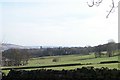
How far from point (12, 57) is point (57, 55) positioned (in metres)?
21.1

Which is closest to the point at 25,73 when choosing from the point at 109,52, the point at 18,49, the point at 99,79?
the point at 99,79

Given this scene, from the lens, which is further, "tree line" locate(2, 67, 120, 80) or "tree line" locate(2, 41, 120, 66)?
"tree line" locate(2, 41, 120, 66)

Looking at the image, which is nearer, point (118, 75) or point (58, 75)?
point (118, 75)

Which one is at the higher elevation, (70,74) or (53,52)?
(53,52)

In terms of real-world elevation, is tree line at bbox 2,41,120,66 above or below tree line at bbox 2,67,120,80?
above

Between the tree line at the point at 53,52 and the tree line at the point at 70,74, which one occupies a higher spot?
the tree line at the point at 53,52

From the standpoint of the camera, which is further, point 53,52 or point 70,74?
point 53,52

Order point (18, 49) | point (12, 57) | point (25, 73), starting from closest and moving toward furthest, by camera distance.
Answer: point (25, 73)
point (12, 57)
point (18, 49)

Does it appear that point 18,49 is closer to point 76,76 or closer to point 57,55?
point 57,55

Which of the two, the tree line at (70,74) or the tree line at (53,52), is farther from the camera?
the tree line at (53,52)

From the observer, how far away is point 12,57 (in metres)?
34.0

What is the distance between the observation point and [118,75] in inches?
652

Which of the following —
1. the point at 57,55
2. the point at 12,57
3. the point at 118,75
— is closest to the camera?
the point at 118,75

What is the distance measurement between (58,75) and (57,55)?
36148mm
